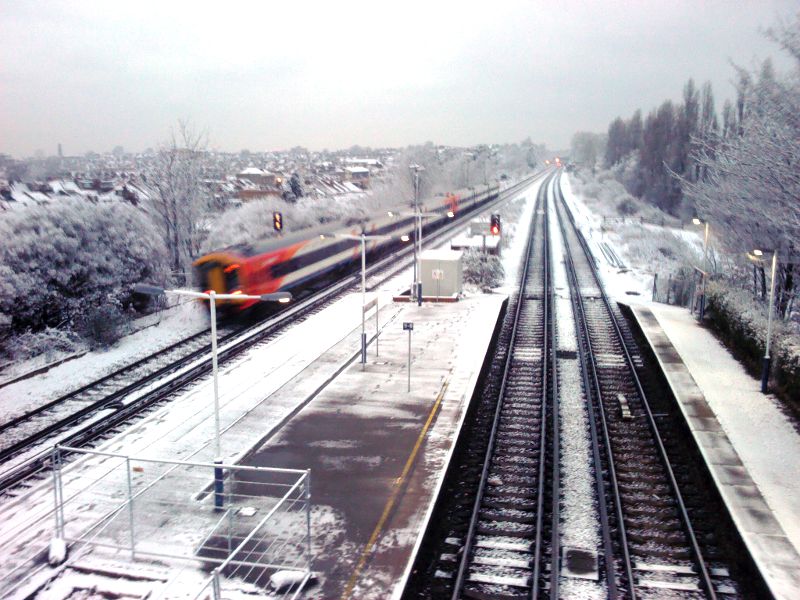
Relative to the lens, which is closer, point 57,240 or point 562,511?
point 562,511

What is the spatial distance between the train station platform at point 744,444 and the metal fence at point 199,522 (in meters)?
6.32

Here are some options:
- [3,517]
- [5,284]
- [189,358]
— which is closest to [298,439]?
[3,517]

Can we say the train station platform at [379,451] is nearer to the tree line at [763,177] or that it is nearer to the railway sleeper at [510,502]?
the railway sleeper at [510,502]

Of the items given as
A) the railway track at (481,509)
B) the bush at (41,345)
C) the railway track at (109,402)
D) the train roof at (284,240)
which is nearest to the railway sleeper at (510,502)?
the railway track at (481,509)

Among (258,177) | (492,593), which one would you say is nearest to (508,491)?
(492,593)

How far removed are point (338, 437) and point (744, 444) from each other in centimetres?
783

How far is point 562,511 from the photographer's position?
440 inches

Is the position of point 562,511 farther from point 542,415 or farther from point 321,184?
point 321,184

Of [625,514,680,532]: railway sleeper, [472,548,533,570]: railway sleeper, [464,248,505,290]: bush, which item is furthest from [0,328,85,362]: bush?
[464,248,505,290]: bush

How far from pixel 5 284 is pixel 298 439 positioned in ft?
38.5

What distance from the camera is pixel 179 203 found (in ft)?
107

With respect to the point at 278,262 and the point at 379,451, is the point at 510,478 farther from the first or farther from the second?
the point at 278,262

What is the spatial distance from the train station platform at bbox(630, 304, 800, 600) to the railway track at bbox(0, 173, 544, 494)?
11001mm

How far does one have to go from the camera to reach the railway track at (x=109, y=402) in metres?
12.9
